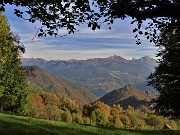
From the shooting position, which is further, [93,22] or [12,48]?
[12,48]

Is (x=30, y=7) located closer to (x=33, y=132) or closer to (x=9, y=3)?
(x=9, y=3)

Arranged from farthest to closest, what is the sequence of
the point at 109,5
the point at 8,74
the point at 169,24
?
the point at 8,74
the point at 169,24
the point at 109,5

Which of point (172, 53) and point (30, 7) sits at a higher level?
point (172, 53)

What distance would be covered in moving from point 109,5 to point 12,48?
64.2 metres

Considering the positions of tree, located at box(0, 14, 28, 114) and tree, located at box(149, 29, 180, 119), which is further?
tree, located at box(0, 14, 28, 114)

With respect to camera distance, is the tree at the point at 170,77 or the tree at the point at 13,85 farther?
the tree at the point at 13,85

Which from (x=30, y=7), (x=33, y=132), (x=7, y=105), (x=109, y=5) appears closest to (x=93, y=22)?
(x=109, y=5)

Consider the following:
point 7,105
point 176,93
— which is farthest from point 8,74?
point 176,93

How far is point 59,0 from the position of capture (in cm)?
1138

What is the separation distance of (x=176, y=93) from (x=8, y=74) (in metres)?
62.2

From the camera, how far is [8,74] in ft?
305

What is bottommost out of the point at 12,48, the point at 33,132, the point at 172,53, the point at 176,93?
the point at 33,132

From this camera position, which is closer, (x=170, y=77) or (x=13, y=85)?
(x=170, y=77)

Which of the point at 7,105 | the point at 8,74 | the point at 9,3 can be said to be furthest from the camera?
the point at 7,105
